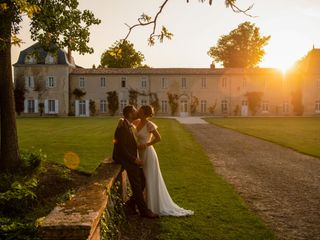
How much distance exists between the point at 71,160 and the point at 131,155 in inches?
279

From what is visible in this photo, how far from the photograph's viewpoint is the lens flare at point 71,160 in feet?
38.5

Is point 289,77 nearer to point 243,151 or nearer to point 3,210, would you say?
point 243,151

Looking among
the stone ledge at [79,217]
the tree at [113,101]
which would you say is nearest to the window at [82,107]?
the tree at [113,101]

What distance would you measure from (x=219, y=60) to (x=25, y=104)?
3452 cm

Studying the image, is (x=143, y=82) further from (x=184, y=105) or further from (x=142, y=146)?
(x=142, y=146)

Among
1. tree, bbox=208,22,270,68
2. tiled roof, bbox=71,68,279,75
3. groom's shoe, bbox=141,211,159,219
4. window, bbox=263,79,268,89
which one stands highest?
tree, bbox=208,22,270,68

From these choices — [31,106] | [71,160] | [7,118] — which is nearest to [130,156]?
[7,118]

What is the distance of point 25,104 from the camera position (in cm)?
5006

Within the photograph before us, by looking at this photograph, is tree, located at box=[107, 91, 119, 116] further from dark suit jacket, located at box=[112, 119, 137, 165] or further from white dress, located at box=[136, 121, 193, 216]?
dark suit jacket, located at box=[112, 119, 137, 165]

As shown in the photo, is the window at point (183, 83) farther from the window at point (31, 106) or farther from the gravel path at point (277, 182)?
the gravel path at point (277, 182)

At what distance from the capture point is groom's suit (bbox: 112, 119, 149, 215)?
248 inches

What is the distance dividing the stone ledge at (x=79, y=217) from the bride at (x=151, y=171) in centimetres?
112

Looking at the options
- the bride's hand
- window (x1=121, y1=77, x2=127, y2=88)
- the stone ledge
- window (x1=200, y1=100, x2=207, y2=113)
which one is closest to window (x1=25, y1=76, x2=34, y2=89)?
window (x1=121, y1=77, x2=127, y2=88)

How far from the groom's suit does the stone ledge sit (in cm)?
74
